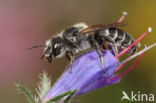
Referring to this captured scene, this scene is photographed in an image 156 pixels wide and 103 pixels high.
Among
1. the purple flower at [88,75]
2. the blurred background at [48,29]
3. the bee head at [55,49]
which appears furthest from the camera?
the blurred background at [48,29]

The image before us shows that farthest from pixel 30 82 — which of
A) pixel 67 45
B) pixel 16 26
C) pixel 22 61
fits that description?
pixel 67 45

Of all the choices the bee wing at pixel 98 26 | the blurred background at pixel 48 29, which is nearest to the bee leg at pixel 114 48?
the bee wing at pixel 98 26

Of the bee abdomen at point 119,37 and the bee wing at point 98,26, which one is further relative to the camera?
the bee abdomen at point 119,37

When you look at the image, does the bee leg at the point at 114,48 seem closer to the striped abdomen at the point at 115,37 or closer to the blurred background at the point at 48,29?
the striped abdomen at the point at 115,37

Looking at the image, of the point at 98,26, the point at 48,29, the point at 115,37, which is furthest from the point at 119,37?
the point at 48,29

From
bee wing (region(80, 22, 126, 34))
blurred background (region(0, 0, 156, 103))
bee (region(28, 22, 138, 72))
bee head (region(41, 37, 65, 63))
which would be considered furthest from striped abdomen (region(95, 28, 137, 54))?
blurred background (region(0, 0, 156, 103))

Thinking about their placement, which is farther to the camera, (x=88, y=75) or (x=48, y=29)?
(x=48, y=29)

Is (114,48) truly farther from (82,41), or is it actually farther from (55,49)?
(55,49)

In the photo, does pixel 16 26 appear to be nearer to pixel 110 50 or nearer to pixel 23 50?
pixel 23 50
